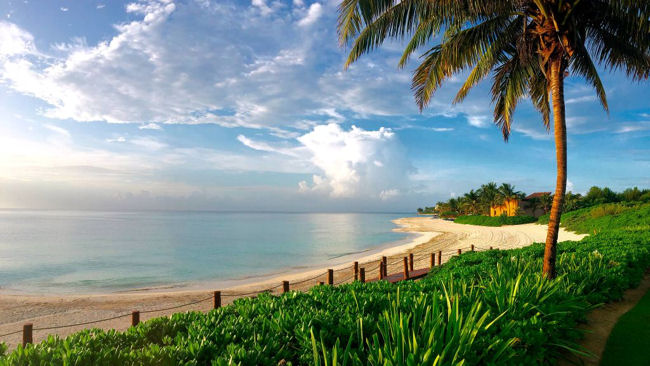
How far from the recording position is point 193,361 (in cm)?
255

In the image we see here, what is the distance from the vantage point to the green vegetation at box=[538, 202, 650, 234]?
2369 centimetres

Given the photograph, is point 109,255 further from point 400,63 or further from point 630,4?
point 630,4

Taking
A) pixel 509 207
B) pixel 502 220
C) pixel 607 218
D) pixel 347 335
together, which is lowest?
pixel 502 220

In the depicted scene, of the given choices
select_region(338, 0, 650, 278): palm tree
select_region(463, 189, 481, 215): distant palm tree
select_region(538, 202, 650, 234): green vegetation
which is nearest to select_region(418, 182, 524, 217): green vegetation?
select_region(463, 189, 481, 215): distant palm tree

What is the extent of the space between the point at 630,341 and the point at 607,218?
29.4 m

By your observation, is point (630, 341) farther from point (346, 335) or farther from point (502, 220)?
point (502, 220)

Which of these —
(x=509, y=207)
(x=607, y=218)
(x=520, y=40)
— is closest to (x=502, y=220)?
(x=509, y=207)

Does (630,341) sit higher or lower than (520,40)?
lower

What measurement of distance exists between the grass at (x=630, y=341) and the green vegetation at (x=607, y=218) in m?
22.0

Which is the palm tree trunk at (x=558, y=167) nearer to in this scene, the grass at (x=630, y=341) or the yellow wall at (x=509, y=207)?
the grass at (x=630, y=341)

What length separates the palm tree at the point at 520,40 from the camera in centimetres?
629

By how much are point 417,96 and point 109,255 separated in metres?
32.7

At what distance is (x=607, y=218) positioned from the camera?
26.7 m

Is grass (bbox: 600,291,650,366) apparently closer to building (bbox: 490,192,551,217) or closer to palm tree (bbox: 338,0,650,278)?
palm tree (bbox: 338,0,650,278)
